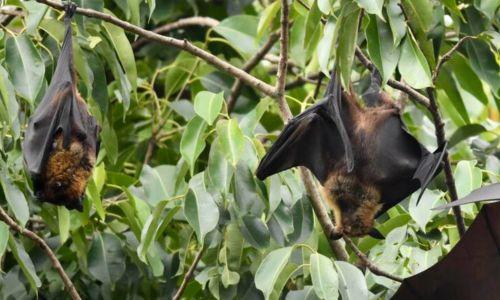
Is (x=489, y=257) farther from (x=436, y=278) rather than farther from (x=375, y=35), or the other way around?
(x=375, y=35)

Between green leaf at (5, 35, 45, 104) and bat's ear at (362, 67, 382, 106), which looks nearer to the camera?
green leaf at (5, 35, 45, 104)

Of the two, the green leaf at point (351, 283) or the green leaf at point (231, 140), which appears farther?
the green leaf at point (231, 140)

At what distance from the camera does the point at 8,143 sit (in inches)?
218

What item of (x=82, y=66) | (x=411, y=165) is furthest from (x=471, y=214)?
(x=82, y=66)

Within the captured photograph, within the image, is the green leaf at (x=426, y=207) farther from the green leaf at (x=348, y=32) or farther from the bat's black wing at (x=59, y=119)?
the bat's black wing at (x=59, y=119)

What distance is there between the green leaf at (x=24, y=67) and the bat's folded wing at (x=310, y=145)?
A: 1052mm

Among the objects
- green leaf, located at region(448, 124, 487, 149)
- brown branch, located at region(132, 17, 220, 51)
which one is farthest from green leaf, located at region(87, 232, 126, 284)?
green leaf, located at region(448, 124, 487, 149)

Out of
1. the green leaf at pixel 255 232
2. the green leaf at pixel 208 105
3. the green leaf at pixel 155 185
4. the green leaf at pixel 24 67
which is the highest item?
the green leaf at pixel 24 67

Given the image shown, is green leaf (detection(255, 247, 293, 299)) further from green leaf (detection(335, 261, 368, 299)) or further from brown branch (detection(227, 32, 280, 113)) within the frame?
brown branch (detection(227, 32, 280, 113))

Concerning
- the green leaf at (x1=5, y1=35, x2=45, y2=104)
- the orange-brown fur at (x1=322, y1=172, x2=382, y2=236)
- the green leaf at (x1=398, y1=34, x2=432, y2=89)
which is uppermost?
the green leaf at (x1=398, y1=34, x2=432, y2=89)

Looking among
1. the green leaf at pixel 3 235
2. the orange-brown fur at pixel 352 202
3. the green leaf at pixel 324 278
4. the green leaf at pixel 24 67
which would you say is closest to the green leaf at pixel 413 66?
the green leaf at pixel 324 278

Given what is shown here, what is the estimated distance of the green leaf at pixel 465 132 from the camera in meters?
6.68

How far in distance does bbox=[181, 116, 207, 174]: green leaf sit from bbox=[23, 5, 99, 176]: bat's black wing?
1.81 ft

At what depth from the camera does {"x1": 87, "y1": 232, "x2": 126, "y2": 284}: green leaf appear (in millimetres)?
5887
